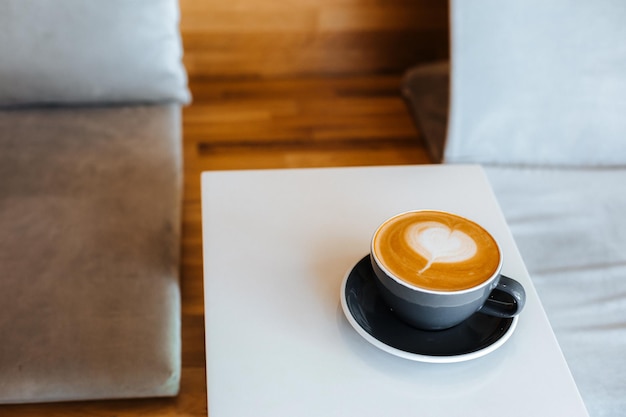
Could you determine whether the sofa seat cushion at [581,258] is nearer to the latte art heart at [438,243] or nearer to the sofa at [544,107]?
the sofa at [544,107]

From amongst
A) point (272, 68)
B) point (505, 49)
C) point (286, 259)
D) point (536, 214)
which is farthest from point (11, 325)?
point (272, 68)

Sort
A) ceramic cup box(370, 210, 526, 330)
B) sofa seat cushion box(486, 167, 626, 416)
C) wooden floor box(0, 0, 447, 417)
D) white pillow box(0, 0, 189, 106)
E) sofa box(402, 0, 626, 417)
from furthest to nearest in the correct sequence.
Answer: wooden floor box(0, 0, 447, 417)
white pillow box(0, 0, 189, 106)
sofa box(402, 0, 626, 417)
sofa seat cushion box(486, 167, 626, 416)
ceramic cup box(370, 210, 526, 330)

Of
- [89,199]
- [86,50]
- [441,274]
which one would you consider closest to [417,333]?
[441,274]

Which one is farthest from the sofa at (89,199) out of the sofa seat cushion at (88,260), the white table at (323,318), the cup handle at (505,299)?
the cup handle at (505,299)

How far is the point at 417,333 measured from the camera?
71cm

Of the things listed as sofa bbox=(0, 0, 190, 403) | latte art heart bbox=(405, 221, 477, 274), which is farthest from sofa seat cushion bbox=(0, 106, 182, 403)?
latte art heart bbox=(405, 221, 477, 274)

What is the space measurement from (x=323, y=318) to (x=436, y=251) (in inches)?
6.1

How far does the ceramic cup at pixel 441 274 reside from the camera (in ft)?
2.14

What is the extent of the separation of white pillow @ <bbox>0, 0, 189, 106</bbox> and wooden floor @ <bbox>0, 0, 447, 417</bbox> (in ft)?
1.16

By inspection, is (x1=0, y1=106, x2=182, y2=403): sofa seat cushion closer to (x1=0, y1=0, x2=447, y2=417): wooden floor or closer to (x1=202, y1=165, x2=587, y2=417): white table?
(x1=202, y1=165, x2=587, y2=417): white table

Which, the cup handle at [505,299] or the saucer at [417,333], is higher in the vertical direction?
the cup handle at [505,299]

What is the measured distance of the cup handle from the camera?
0.68 m

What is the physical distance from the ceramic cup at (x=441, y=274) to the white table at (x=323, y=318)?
0.06 m

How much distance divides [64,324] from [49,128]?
1.83 ft
